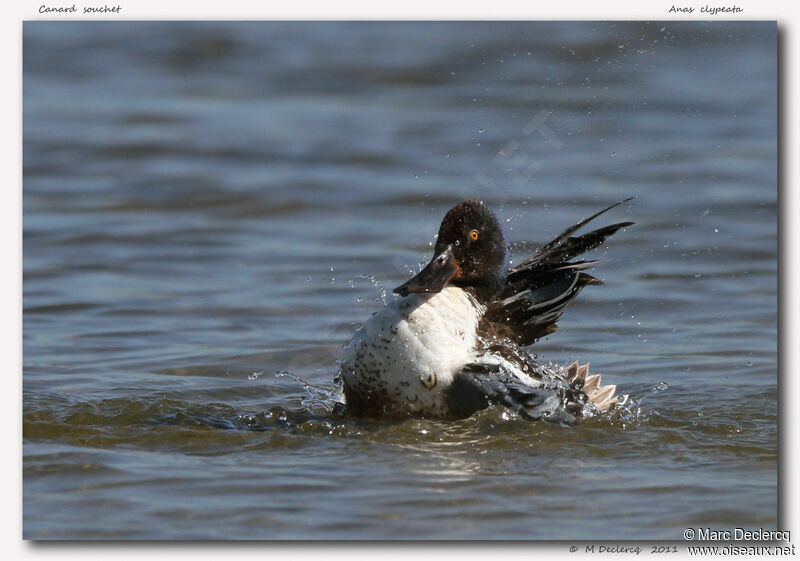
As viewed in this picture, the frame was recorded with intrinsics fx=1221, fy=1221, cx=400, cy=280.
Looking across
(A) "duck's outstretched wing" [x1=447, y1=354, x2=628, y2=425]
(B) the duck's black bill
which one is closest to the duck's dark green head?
(B) the duck's black bill

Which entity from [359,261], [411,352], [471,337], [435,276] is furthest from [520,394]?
[359,261]

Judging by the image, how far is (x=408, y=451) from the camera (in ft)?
18.4

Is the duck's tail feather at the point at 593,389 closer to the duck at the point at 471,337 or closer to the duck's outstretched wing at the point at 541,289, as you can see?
the duck at the point at 471,337

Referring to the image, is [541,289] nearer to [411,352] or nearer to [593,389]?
[593,389]

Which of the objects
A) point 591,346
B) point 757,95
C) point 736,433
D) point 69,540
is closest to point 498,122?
point 757,95

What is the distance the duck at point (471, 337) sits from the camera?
5.73 m

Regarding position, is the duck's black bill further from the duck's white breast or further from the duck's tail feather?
the duck's tail feather

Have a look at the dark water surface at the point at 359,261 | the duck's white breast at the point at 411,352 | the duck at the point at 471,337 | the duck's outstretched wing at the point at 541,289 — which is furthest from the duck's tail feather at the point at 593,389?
the duck's white breast at the point at 411,352

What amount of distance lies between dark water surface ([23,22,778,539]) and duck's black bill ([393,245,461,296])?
0.64m

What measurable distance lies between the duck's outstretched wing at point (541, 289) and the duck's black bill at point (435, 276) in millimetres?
368

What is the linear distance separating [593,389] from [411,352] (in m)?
1.21

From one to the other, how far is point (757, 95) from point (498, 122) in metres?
2.91

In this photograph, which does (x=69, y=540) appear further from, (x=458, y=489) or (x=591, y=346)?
(x=591, y=346)

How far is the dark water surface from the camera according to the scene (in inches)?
203
